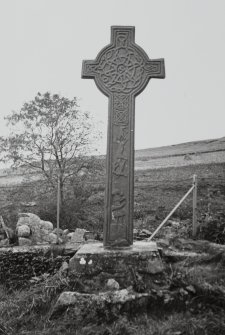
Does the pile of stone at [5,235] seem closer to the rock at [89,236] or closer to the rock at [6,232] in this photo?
the rock at [6,232]

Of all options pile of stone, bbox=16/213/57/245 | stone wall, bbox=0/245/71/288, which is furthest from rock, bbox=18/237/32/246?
stone wall, bbox=0/245/71/288

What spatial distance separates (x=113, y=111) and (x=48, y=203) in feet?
19.9

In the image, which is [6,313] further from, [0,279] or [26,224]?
[26,224]

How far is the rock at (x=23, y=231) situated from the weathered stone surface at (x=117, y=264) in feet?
9.74

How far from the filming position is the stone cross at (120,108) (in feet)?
13.6

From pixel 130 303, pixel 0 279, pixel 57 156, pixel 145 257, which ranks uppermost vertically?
pixel 57 156

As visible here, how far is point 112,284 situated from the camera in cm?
343

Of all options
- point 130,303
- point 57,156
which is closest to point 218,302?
point 130,303

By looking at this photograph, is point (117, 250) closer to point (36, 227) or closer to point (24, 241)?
point (24, 241)

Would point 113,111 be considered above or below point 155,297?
above

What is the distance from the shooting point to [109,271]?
3621 millimetres

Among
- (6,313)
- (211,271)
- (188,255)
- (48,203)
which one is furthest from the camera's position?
(48,203)

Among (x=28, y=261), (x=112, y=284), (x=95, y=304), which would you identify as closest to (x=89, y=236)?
(x=28, y=261)

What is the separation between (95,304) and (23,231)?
3669 mm
